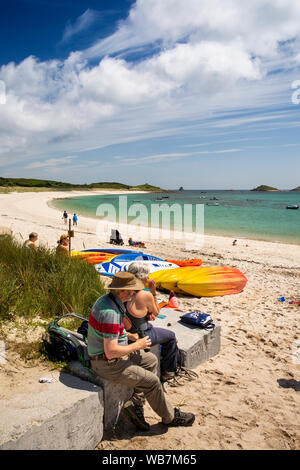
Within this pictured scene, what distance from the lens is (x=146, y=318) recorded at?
410 centimetres

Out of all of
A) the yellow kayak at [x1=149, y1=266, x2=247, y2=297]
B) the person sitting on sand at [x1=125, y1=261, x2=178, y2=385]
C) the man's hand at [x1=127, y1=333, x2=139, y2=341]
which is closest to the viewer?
the man's hand at [x1=127, y1=333, x2=139, y2=341]

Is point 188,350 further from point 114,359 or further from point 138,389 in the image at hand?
point 114,359

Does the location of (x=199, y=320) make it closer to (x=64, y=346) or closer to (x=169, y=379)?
(x=169, y=379)

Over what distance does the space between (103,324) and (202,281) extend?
555 cm

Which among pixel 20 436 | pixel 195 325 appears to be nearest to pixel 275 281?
pixel 195 325

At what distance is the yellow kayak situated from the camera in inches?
321

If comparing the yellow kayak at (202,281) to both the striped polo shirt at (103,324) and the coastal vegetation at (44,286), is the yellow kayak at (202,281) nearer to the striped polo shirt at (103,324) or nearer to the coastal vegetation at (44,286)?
the coastal vegetation at (44,286)

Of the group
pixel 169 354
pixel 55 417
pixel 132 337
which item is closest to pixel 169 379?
pixel 169 354

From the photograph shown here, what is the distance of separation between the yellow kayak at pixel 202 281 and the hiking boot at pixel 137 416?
5039 millimetres

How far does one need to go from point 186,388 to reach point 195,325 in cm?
110

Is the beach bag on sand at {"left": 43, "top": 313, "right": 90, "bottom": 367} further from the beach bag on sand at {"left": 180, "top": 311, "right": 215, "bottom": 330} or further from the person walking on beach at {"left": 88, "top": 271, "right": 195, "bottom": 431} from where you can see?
the beach bag on sand at {"left": 180, "top": 311, "right": 215, "bottom": 330}

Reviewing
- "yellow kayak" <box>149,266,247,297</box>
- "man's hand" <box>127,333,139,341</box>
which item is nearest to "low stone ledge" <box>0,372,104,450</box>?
"man's hand" <box>127,333,139,341</box>

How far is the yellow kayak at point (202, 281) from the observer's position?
815 cm

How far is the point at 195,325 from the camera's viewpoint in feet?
16.3
